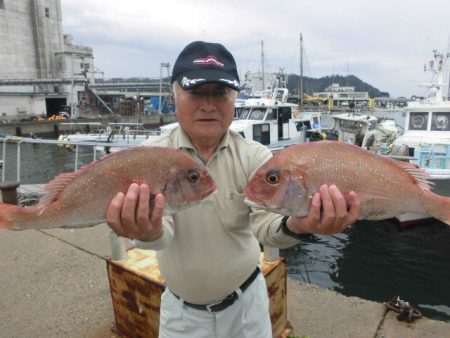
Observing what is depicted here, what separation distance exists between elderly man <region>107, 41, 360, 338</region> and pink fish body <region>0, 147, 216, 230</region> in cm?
10

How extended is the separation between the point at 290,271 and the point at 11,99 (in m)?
47.5

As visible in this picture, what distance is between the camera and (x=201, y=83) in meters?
1.79

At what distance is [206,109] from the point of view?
74.5 inches

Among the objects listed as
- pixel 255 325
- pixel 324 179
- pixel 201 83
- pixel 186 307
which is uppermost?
pixel 201 83

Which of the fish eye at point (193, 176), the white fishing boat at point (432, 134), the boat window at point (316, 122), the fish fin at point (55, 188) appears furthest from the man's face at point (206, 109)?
the boat window at point (316, 122)

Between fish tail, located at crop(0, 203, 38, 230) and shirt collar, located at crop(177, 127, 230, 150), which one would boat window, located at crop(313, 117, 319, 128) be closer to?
shirt collar, located at crop(177, 127, 230, 150)

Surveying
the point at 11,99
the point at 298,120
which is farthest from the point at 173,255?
the point at 11,99

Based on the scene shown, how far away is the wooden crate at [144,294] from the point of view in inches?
113

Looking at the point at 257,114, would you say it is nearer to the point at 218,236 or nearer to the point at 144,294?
the point at 144,294

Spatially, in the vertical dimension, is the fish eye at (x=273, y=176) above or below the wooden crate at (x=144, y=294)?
above

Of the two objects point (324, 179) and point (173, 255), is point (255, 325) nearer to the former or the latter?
point (173, 255)

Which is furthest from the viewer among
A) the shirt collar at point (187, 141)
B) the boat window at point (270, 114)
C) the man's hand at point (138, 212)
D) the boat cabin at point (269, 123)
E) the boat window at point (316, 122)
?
the boat window at point (316, 122)

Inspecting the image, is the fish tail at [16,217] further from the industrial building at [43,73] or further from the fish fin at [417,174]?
the industrial building at [43,73]

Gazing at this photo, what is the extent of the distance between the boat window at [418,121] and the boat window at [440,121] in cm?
21
